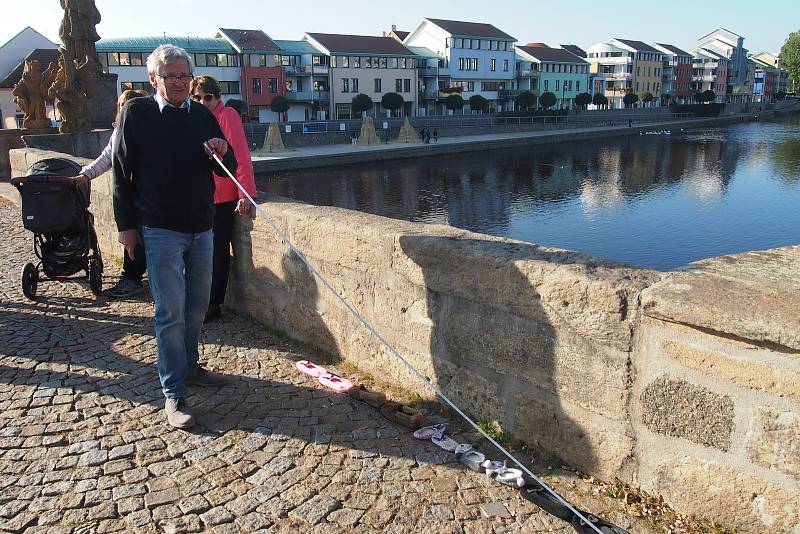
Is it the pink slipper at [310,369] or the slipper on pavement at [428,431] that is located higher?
the pink slipper at [310,369]

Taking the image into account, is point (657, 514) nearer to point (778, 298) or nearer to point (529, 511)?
point (529, 511)

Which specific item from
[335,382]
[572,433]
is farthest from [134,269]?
[572,433]

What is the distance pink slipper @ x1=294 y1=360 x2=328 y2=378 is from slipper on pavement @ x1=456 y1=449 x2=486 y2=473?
1.14m

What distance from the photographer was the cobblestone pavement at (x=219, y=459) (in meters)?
2.55

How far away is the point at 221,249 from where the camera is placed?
4777 millimetres

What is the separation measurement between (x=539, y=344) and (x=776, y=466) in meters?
0.96

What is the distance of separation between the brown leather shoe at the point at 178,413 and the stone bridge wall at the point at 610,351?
41.9 inches

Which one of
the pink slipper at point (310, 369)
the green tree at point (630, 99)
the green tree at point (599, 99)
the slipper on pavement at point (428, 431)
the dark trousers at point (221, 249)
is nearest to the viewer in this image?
the slipper on pavement at point (428, 431)

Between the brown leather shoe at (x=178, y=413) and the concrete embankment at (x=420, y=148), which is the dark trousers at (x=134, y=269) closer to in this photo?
the brown leather shoe at (x=178, y=413)

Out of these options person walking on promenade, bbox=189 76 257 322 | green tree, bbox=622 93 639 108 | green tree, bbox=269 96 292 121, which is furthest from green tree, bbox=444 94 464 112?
person walking on promenade, bbox=189 76 257 322

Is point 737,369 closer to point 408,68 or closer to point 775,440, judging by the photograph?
point 775,440

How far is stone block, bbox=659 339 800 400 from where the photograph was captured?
7.07 feet

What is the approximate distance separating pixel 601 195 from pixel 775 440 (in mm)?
33125

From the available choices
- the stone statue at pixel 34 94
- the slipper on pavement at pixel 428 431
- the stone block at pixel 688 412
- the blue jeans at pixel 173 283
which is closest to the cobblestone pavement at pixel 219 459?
the slipper on pavement at pixel 428 431
